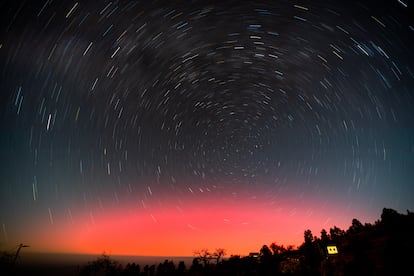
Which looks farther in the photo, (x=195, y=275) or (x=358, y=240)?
(x=195, y=275)

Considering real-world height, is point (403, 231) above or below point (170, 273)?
above

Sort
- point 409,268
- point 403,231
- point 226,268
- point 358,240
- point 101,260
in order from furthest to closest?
point 101,260 < point 226,268 < point 358,240 < point 403,231 < point 409,268

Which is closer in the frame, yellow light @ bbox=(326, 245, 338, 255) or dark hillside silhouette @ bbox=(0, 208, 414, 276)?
dark hillside silhouette @ bbox=(0, 208, 414, 276)

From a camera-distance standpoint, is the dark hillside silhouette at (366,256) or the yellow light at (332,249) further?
the yellow light at (332,249)

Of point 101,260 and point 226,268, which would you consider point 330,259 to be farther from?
point 101,260

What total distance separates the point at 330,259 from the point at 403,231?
17221 mm

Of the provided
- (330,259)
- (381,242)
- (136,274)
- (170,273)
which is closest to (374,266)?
(381,242)

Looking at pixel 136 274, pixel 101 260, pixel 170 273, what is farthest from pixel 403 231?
pixel 101 260

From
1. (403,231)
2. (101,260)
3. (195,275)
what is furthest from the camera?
(101,260)

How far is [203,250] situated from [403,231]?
202ft

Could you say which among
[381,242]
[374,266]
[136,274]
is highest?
[381,242]

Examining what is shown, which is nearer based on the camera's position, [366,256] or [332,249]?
[366,256]

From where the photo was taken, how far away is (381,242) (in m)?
28.3

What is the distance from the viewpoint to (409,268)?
24438 mm
